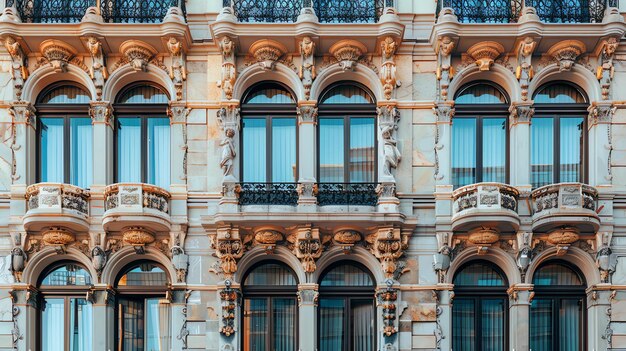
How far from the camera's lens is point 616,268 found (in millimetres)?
25516

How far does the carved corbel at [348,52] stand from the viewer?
26141 millimetres

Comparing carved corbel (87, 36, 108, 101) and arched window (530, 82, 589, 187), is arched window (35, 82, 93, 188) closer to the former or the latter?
carved corbel (87, 36, 108, 101)

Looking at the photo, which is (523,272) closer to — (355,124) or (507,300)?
(507,300)

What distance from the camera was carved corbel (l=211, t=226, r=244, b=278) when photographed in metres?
25.3

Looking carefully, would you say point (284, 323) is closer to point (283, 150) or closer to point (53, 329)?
point (283, 150)

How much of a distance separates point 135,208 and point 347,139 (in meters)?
5.43

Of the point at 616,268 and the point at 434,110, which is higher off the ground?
the point at 434,110

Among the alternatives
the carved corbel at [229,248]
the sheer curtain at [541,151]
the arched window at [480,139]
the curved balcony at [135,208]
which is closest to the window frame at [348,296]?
the carved corbel at [229,248]

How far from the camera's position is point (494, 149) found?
26609 millimetres

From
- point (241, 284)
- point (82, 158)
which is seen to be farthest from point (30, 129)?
point (241, 284)

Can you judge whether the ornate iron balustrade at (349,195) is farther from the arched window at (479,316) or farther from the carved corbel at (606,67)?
the carved corbel at (606,67)

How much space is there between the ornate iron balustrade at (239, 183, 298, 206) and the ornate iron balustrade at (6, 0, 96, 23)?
5.83m

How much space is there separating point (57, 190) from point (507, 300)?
10.9m

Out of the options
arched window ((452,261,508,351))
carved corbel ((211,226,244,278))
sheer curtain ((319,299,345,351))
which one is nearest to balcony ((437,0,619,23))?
arched window ((452,261,508,351))
